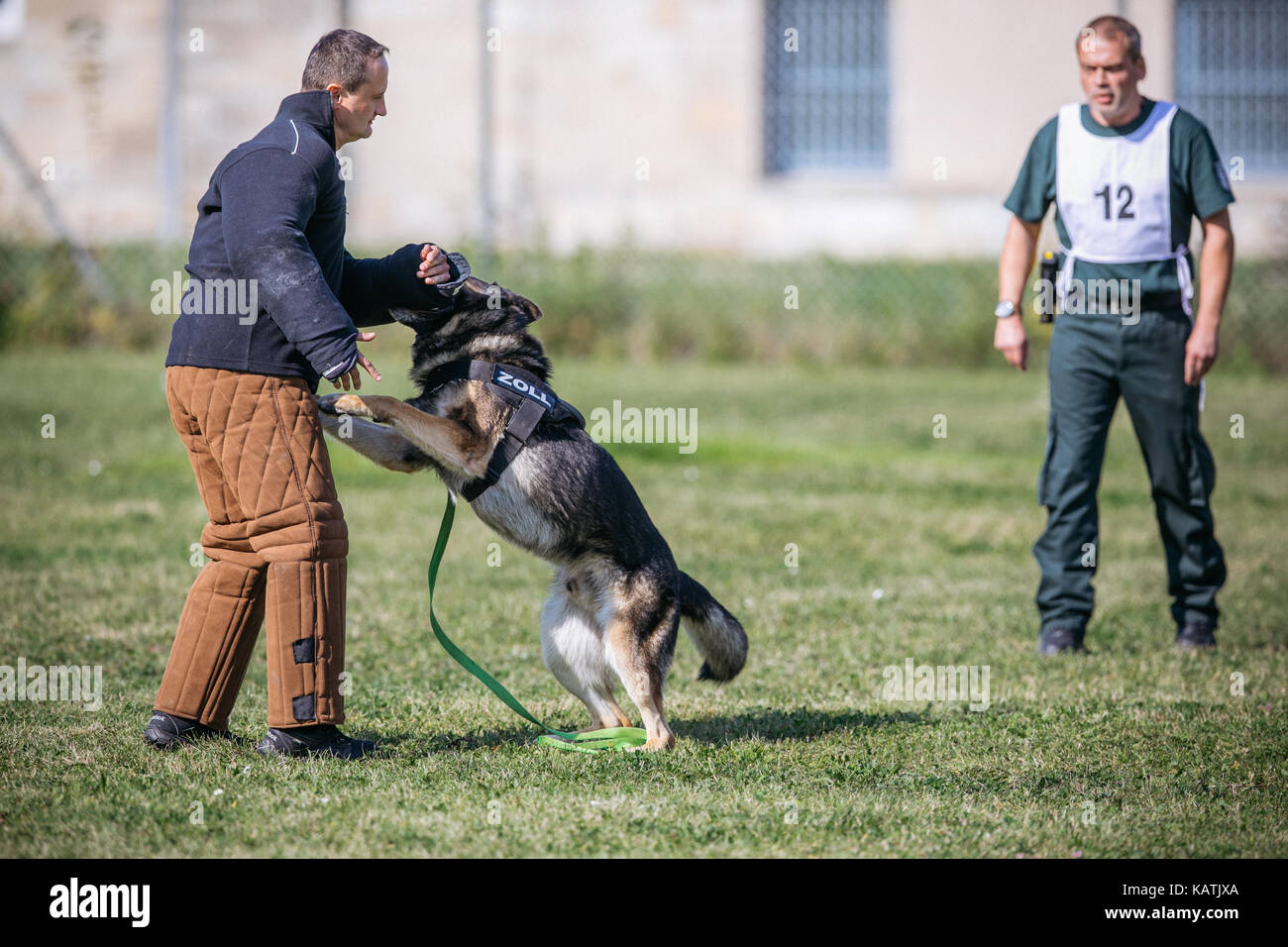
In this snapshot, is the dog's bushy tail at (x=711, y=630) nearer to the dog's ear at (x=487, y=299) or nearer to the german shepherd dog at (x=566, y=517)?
the german shepherd dog at (x=566, y=517)

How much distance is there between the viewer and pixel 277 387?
4.21 meters

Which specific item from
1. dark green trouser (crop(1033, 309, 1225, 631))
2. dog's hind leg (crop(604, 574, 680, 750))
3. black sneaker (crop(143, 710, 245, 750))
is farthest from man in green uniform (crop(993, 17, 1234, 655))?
black sneaker (crop(143, 710, 245, 750))

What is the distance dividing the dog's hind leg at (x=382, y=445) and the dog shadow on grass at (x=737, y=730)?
3.21 feet

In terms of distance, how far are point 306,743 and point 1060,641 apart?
11.7 feet

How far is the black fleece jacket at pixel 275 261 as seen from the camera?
158 inches

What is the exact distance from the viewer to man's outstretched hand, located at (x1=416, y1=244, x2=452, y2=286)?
14.9ft

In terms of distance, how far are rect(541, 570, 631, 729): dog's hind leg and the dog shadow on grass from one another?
253 millimetres

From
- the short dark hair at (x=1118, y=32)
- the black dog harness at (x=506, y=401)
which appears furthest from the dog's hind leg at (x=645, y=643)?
the short dark hair at (x=1118, y=32)

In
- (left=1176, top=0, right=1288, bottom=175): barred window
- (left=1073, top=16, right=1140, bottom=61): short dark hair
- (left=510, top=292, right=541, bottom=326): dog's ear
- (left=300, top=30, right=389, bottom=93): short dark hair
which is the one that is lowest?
(left=510, top=292, right=541, bottom=326): dog's ear

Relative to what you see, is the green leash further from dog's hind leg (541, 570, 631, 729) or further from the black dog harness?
the black dog harness

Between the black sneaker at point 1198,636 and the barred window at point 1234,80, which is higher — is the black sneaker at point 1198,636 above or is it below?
below

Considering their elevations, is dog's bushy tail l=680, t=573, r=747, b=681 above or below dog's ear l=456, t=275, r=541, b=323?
below
